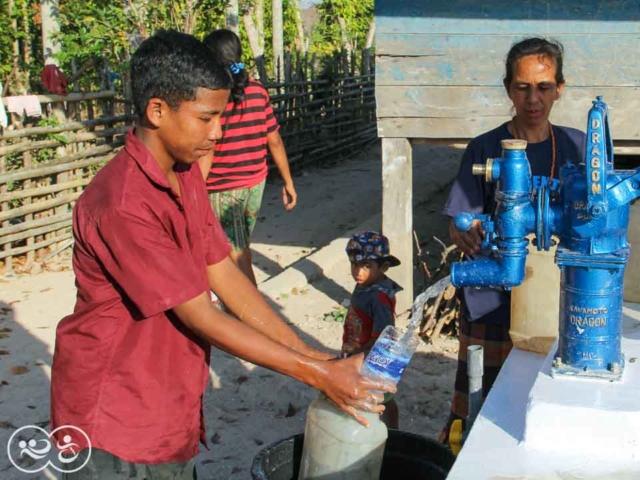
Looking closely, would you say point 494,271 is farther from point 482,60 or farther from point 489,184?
point 482,60

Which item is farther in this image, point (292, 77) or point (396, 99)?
point (292, 77)

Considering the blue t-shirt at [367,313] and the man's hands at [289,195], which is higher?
the man's hands at [289,195]

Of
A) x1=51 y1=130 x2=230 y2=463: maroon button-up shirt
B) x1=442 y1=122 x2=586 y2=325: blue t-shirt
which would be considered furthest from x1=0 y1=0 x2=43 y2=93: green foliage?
x1=51 y1=130 x2=230 y2=463: maroon button-up shirt

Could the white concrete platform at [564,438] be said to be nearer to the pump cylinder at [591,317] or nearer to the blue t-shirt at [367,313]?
the pump cylinder at [591,317]

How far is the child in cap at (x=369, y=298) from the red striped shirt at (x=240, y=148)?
1.98 meters

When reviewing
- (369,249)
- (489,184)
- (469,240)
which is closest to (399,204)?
(369,249)

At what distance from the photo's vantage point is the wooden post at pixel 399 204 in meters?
5.41

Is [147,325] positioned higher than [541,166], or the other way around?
[541,166]

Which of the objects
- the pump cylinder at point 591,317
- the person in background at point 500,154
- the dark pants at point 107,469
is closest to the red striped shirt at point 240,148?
the person in background at point 500,154

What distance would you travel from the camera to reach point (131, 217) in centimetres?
193

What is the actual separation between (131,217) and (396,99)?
11.8ft

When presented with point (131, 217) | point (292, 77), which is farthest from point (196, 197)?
point (292, 77)

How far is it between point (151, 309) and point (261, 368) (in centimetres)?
306

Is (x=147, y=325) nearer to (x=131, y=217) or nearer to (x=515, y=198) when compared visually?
(x=131, y=217)
